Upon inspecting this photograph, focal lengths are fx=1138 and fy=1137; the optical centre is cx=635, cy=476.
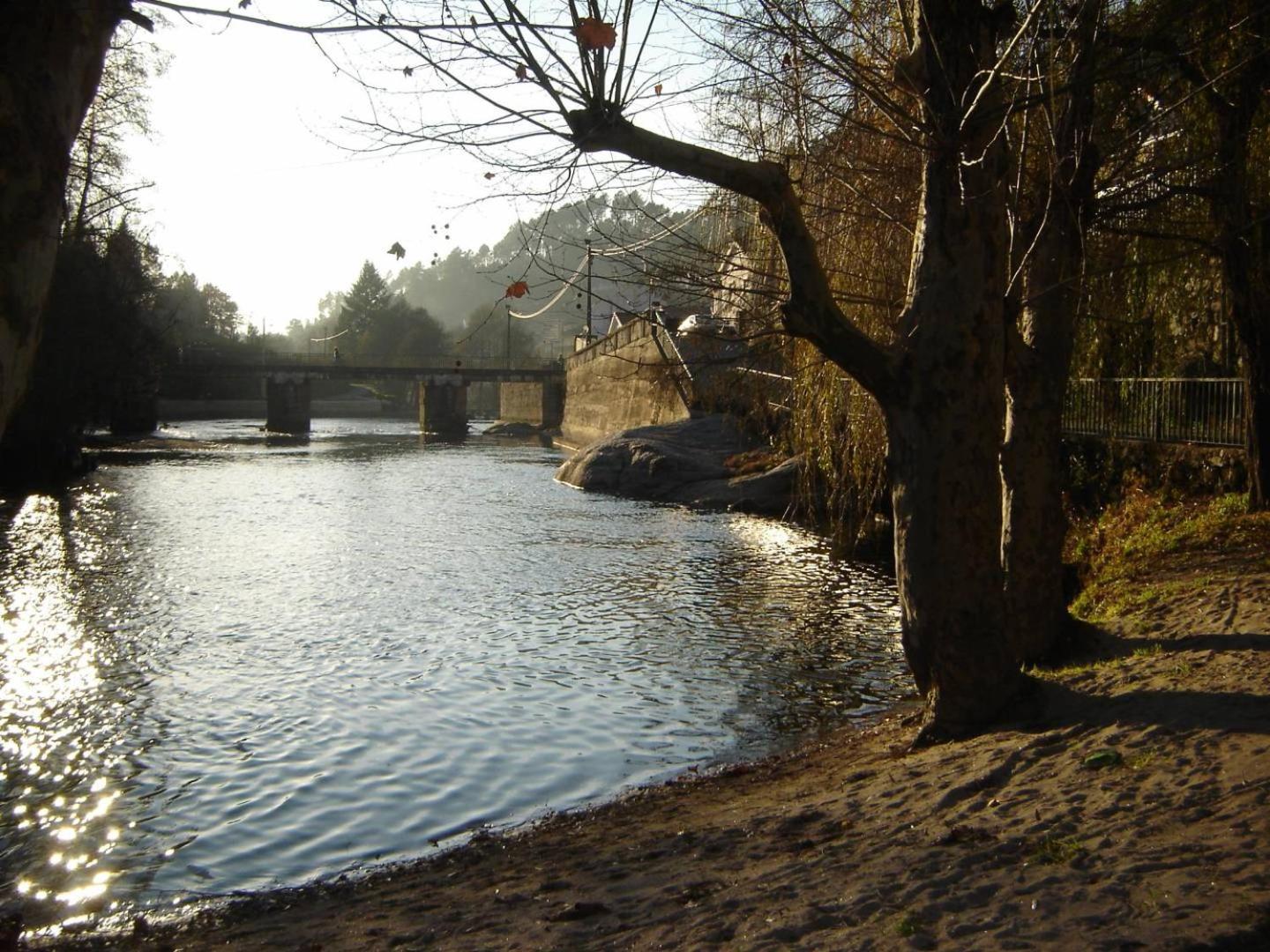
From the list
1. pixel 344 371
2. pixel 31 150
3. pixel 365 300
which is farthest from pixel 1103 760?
pixel 365 300

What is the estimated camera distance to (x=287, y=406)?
64.1 meters

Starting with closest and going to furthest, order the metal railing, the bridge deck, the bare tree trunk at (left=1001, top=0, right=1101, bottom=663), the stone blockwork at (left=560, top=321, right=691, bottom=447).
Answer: the bare tree trunk at (left=1001, top=0, right=1101, bottom=663) < the metal railing < the stone blockwork at (left=560, top=321, right=691, bottom=447) < the bridge deck

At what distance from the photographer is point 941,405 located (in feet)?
20.4

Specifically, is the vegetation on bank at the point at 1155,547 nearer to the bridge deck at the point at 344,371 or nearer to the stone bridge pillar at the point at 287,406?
the stone bridge pillar at the point at 287,406

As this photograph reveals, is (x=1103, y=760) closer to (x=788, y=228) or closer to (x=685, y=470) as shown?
(x=788, y=228)

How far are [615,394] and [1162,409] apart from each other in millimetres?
33207

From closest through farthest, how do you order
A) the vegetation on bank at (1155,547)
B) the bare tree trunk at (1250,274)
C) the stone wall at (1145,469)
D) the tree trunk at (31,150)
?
the tree trunk at (31,150), the vegetation on bank at (1155,547), the bare tree trunk at (1250,274), the stone wall at (1145,469)

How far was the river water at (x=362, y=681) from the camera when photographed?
6211 mm

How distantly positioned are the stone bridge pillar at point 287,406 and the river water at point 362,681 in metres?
44.4

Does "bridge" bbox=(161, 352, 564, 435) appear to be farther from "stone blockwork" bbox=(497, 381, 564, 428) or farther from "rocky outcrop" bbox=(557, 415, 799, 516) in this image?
"rocky outcrop" bbox=(557, 415, 799, 516)

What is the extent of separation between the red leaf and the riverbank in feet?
12.9

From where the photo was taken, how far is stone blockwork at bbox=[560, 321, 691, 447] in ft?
110

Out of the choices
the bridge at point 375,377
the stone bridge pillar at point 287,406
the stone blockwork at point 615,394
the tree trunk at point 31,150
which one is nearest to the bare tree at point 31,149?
the tree trunk at point 31,150

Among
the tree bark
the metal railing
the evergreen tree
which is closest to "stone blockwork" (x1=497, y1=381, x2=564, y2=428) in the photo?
the evergreen tree
